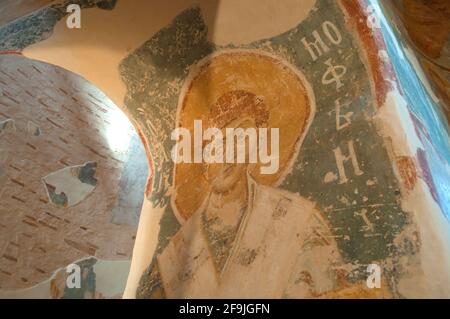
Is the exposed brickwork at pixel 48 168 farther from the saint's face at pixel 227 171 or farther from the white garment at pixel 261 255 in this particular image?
the saint's face at pixel 227 171

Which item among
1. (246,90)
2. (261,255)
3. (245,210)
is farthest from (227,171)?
(261,255)

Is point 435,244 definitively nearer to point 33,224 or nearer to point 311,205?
point 311,205

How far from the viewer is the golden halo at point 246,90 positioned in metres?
3.34

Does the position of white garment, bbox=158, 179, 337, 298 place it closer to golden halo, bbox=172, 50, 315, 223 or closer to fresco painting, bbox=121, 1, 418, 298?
fresco painting, bbox=121, 1, 418, 298

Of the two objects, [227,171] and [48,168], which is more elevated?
[48,168]

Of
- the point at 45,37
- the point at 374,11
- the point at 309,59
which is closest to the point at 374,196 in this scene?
the point at 309,59

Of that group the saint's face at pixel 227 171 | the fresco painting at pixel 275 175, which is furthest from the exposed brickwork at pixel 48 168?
the saint's face at pixel 227 171

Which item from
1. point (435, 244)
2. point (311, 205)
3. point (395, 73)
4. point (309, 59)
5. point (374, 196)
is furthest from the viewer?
point (309, 59)

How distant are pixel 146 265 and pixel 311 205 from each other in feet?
4.50

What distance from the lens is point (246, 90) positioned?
3709 mm

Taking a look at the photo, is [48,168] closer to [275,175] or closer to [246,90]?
[246,90]

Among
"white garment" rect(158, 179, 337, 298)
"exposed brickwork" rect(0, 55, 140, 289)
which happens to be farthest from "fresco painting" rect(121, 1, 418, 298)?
"exposed brickwork" rect(0, 55, 140, 289)

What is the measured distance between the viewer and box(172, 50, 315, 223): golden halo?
10.9ft

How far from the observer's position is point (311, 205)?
2.97 meters
